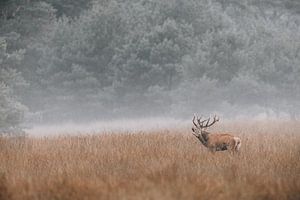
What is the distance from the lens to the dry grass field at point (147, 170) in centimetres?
805

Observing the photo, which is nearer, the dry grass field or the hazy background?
the dry grass field

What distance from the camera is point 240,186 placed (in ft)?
27.3

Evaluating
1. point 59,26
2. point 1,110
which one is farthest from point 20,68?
point 1,110

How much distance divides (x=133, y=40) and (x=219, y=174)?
1139 inches

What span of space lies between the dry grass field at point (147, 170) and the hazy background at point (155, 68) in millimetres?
17248

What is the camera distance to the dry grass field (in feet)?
26.4

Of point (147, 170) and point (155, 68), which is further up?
point (155, 68)

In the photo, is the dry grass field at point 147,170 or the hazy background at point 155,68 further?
the hazy background at point 155,68

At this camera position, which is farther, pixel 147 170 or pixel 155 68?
pixel 155 68

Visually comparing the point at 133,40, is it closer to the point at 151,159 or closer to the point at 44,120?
the point at 44,120

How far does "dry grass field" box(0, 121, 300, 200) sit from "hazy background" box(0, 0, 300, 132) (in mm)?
17248

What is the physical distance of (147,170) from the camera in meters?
9.81

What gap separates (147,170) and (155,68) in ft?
86.0

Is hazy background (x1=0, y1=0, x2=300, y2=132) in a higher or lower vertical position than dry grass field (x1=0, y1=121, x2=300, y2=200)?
higher
